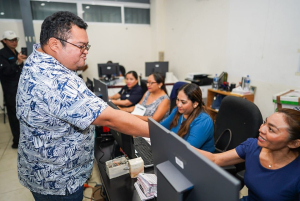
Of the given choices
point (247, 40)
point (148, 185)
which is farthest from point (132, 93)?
point (148, 185)

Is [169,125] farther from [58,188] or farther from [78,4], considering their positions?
Answer: [78,4]

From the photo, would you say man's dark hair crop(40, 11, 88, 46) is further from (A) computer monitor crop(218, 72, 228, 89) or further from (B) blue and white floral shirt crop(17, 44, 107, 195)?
(A) computer monitor crop(218, 72, 228, 89)

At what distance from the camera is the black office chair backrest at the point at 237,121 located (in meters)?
1.33

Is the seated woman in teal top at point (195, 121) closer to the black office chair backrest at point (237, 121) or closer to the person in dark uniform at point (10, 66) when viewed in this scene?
the black office chair backrest at point (237, 121)

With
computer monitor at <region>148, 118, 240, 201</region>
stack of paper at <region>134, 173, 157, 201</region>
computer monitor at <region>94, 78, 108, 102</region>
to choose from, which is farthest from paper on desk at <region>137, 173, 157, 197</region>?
computer monitor at <region>94, 78, 108, 102</region>

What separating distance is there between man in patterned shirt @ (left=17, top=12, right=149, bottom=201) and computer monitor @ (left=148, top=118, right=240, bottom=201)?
0.87 feet

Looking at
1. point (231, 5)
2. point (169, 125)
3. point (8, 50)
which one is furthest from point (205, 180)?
point (231, 5)

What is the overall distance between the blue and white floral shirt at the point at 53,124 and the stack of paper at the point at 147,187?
304 mm

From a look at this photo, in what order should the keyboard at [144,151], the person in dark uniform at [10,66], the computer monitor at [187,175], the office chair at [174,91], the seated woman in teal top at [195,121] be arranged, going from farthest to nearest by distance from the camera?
the person in dark uniform at [10,66] < the office chair at [174,91] < the seated woman in teal top at [195,121] < the keyboard at [144,151] < the computer monitor at [187,175]

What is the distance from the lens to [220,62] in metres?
3.65

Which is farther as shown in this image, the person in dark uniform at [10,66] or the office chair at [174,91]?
the person in dark uniform at [10,66]

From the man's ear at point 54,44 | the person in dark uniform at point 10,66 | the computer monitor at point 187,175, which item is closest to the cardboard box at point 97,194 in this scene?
the computer monitor at point 187,175

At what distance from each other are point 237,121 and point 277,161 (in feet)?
1.72

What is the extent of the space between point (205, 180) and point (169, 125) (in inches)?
52.6
